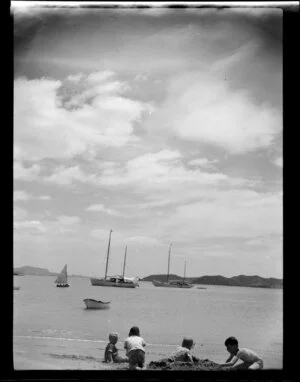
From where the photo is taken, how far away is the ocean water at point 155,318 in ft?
48.7

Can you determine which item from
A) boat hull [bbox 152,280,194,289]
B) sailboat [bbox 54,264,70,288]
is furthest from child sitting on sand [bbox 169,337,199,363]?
boat hull [bbox 152,280,194,289]

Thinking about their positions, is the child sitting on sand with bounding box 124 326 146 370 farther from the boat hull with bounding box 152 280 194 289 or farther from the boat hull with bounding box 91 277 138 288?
the boat hull with bounding box 152 280 194 289

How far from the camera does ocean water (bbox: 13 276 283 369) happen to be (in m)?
14.9

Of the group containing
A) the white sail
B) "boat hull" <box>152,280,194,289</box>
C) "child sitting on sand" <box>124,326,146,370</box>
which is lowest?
"boat hull" <box>152,280,194,289</box>

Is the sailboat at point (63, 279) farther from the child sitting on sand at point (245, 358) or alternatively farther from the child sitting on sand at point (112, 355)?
the child sitting on sand at point (245, 358)

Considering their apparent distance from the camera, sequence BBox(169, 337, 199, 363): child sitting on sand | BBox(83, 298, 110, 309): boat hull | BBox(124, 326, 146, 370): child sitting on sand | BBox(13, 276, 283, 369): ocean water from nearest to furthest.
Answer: BBox(124, 326, 146, 370): child sitting on sand
BBox(169, 337, 199, 363): child sitting on sand
BBox(13, 276, 283, 369): ocean water
BBox(83, 298, 110, 309): boat hull

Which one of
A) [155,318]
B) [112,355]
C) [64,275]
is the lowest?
[155,318]

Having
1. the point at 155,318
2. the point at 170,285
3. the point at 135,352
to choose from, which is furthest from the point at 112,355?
the point at 170,285

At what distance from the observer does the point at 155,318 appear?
24.8 meters

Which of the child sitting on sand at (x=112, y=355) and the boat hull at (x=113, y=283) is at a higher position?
the child sitting on sand at (x=112, y=355)

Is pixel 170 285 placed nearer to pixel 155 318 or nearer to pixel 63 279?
pixel 63 279

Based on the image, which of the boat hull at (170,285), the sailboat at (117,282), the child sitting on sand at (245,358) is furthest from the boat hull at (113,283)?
the child sitting on sand at (245,358)
